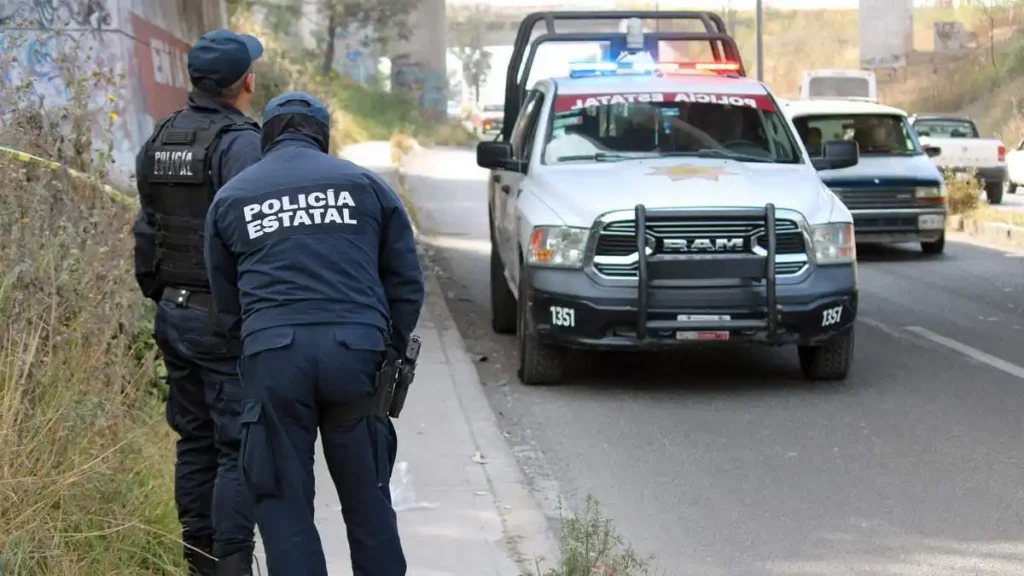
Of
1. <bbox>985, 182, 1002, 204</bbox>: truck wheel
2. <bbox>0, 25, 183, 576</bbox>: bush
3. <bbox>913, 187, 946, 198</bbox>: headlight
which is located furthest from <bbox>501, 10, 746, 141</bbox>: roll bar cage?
<bbox>985, 182, 1002, 204</bbox>: truck wheel

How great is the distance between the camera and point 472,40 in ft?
326

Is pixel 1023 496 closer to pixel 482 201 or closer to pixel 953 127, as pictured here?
pixel 482 201

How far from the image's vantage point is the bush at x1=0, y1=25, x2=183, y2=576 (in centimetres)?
429

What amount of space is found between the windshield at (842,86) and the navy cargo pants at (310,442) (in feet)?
84.6

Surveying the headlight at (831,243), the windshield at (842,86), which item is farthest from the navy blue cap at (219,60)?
the windshield at (842,86)

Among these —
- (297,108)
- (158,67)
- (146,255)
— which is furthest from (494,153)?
(158,67)

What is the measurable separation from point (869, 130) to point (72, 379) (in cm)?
1290

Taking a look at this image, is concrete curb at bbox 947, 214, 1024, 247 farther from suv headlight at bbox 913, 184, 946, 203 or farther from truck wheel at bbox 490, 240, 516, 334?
truck wheel at bbox 490, 240, 516, 334

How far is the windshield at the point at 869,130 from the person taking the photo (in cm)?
1631

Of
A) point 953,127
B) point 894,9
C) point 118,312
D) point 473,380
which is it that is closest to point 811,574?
point 118,312

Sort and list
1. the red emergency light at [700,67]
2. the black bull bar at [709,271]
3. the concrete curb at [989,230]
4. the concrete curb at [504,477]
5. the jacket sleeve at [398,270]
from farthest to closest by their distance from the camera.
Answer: the concrete curb at [989,230]
the red emergency light at [700,67]
the black bull bar at [709,271]
the concrete curb at [504,477]
the jacket sleeve at [398,270]

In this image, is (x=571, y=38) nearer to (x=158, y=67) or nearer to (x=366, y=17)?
(x=158, y=67)

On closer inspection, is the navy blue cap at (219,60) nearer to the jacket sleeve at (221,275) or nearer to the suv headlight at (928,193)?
the jacket sleeve at (221,275)

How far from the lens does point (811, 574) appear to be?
5.16 metres
